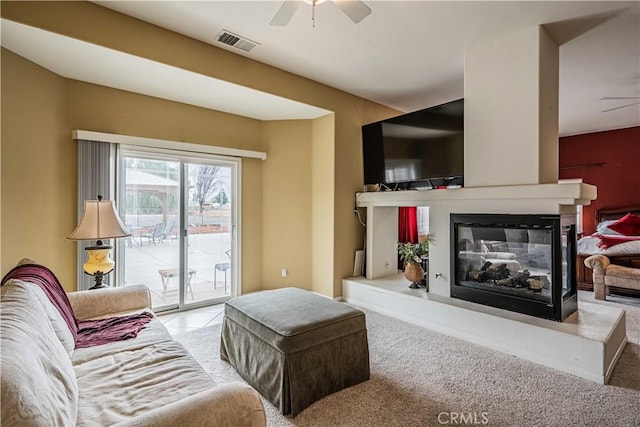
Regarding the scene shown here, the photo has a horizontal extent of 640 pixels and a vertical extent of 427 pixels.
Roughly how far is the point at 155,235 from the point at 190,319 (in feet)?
3.52

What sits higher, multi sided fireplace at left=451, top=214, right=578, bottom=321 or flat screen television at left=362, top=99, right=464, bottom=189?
flat screen television at left=362, top=99, right=464, bottom=189

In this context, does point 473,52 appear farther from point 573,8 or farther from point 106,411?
point 106,411

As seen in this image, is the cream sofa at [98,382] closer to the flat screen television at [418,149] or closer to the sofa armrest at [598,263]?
the flat screen television at [418,149]

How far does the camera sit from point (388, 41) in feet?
10.1

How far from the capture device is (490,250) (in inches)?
124

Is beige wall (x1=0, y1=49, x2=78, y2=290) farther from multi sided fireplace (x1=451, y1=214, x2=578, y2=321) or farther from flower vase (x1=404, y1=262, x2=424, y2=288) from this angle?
multi sided fireplace (x1=451, y1=214, x2=578, y2=321)

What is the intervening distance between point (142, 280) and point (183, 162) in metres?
1.49

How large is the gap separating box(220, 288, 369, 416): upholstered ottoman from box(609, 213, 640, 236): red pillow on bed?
581cm

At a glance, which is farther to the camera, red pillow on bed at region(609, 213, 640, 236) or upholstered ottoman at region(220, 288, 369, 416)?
red pillow on bed at region(609, 213, 640, 236)

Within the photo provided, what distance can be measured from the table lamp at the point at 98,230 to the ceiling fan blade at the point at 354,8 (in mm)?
2375

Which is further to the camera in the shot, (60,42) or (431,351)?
(431,351)

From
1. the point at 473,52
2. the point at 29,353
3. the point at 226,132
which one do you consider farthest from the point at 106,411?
the point at 473,52

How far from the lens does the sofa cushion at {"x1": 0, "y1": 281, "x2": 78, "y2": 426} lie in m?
0.86

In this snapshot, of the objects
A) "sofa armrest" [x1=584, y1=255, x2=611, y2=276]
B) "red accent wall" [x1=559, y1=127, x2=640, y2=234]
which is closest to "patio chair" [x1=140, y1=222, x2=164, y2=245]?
"sofa armrest" [x1=584, y1=255, x2=611, y2=276]
